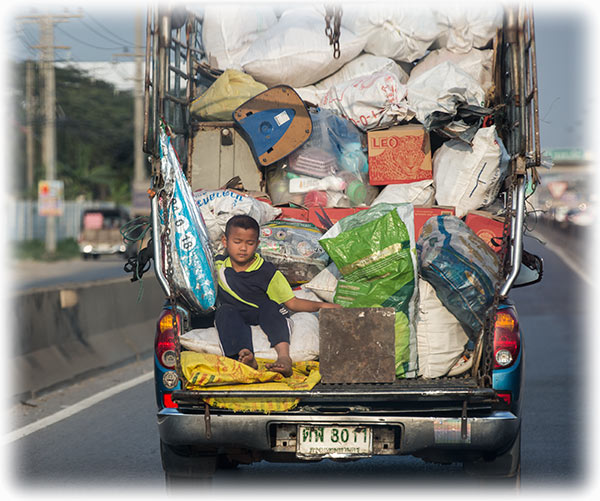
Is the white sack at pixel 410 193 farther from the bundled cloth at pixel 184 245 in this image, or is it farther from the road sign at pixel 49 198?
the road sign at pixel 49 198

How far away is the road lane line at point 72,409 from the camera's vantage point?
8.01m

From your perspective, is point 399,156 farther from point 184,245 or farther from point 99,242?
point 99,242

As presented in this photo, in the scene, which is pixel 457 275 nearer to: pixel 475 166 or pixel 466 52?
pixel 475 166

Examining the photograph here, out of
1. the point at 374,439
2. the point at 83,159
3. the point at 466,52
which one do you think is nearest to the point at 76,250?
the point at 83,159

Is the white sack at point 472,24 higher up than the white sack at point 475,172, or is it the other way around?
the white sack at point 472,24

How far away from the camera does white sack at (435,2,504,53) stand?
29.2 ft

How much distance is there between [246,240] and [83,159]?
186 feet

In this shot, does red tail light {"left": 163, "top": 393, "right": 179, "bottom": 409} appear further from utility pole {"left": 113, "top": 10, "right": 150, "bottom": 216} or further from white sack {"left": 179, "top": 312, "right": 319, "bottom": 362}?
utility pole {"left": 113, "top": 10, "right": 150, "bottom": 216}

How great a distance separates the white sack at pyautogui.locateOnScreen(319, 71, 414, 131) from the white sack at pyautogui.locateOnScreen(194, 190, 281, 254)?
130 centimetres

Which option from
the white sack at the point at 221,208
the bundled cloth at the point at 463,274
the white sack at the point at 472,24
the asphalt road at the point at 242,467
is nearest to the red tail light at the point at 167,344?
the asphalt road at the point at 242,467

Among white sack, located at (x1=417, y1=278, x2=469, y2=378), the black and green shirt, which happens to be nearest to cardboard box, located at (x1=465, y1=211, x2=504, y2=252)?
white sack, located at (x1=417, y1=278, x2=469, y2=378)

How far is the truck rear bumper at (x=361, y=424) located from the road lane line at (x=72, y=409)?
8.84 feet

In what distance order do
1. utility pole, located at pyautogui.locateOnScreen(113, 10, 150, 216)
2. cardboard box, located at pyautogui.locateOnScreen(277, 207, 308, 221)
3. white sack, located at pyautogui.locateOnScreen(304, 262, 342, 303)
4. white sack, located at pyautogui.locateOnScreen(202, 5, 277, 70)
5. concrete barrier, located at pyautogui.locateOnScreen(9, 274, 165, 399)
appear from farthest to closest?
utility pole, located at pyautogui.locateOnScreen(113, 10, 150, 216) < concrete barrier, located at pyautogui.locateOnScreen(9, 274, 165, 399) < white sack, located at pyautogui.locateOnScreen(202, 5, 277, 70) < cardboard box, located at pyautogui.locateOnScreen(277, 207, 308, 221) < white sack, located at pyautogui.locateOnScreen(304, 262, 342, 303)

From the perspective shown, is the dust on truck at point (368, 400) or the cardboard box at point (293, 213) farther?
the cardboard box at point (293, 213)
